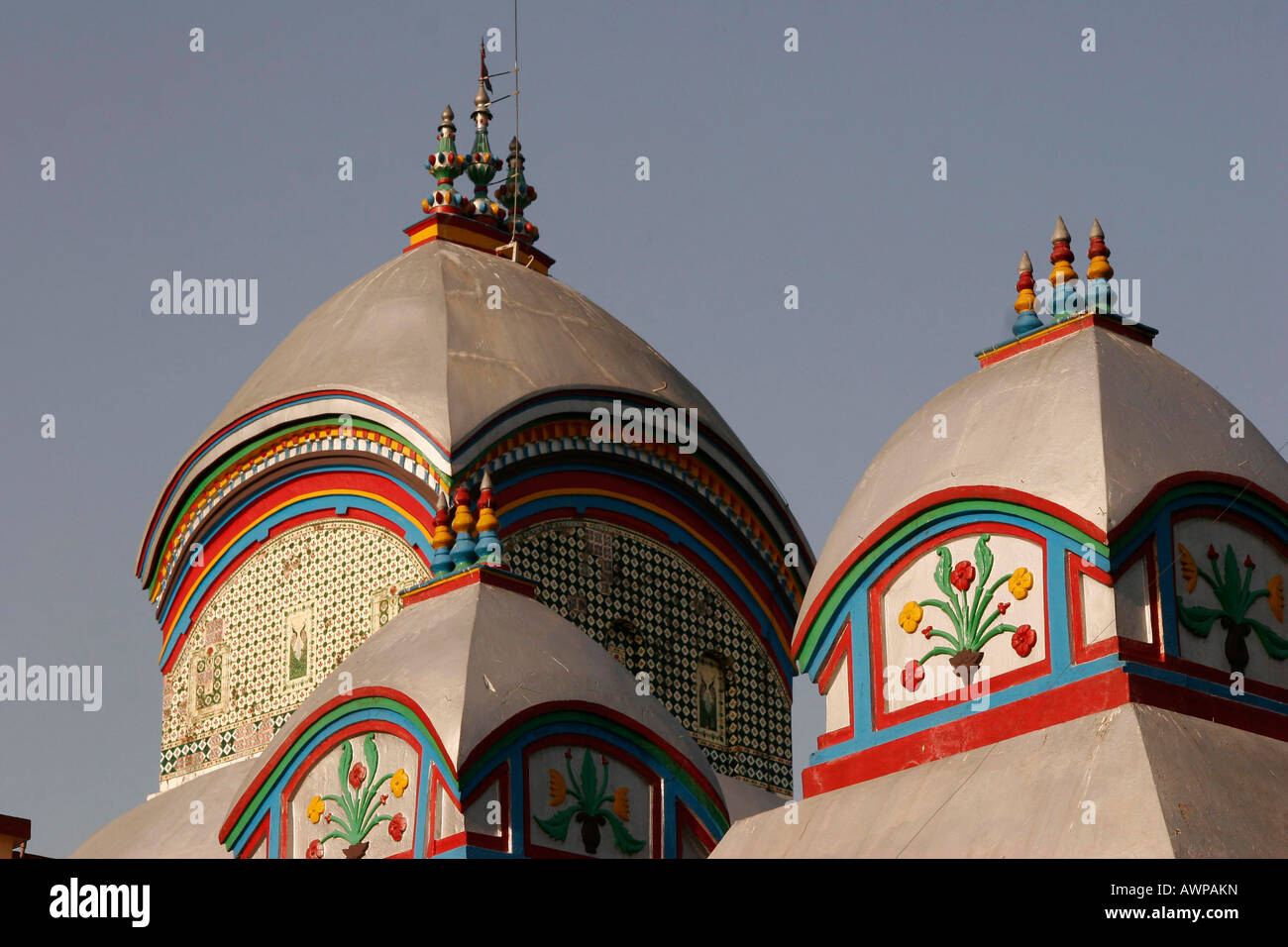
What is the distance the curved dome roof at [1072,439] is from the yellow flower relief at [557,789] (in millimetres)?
1701

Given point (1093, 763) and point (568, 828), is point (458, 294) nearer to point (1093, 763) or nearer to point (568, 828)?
point (568, 828)

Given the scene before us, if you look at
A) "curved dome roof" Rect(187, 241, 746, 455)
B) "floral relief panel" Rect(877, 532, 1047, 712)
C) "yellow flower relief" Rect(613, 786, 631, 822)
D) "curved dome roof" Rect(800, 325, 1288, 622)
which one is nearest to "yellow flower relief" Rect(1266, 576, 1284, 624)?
"curved dome roof" Rect(800, 325, 1288, 622)

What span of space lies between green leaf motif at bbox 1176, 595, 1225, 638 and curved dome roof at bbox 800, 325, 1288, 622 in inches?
17.8

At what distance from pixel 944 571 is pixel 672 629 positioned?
489 centimetres

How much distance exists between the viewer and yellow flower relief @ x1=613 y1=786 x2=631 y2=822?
11812 mm

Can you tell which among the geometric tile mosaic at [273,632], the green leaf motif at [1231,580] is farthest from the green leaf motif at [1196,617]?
the geometric tile mosaic at [273,632]

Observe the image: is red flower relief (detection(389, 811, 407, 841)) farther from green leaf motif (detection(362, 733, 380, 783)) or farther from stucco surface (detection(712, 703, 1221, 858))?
stucco surface (detection(712, 703, 1221, 858))

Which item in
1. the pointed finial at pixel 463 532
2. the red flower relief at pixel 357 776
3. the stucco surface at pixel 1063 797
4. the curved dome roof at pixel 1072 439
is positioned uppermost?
the pointed finial at pixel 463 532

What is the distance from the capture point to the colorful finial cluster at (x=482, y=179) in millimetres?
16484

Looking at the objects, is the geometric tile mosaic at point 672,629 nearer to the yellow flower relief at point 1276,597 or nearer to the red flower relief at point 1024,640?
the red flower relief at point 1024,640

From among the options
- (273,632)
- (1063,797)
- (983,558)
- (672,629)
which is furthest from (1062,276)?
(273,632)

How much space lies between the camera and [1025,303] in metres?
10.5

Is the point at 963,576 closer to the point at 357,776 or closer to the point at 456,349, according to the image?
the point at 357,776
